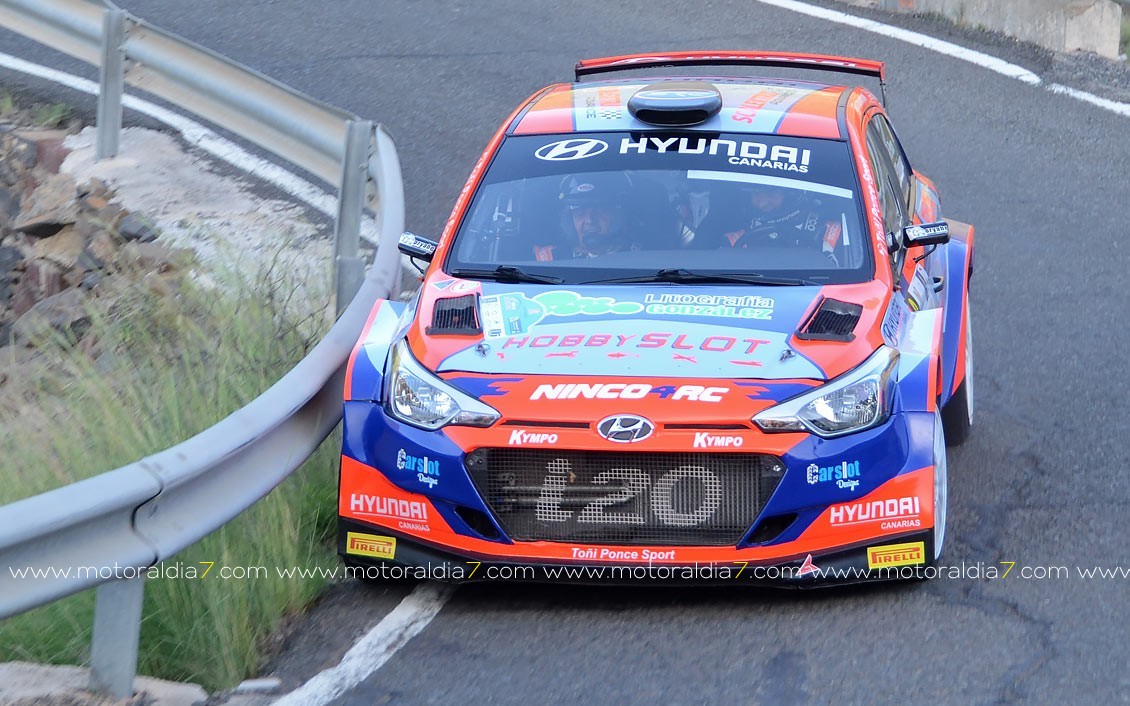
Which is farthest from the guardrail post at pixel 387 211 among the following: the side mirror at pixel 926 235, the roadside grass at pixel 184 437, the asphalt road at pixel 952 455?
the side mirror at pixel 926 235

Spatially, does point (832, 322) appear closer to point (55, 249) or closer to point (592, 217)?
point (592, 217)

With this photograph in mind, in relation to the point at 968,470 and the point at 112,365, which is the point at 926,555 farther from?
the point at 112,365

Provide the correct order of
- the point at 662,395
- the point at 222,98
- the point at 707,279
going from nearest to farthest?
1. the point at 662,395
2. the point at 707,279
3. the point at 222,98

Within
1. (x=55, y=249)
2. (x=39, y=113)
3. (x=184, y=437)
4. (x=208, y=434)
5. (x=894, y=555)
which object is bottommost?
(x=55, y=249)

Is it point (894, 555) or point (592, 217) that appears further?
point (592, 217)

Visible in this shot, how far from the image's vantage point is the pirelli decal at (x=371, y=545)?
218 inches

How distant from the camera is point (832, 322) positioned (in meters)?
5.74

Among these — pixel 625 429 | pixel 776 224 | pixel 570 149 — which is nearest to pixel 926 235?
pixel 776 224

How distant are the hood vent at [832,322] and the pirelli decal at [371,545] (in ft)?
5.03

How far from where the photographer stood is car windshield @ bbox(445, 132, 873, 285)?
6332mm

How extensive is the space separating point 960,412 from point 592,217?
1.79 metres

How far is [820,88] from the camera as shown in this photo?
7.54 m

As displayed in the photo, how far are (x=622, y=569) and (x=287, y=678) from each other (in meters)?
1.11

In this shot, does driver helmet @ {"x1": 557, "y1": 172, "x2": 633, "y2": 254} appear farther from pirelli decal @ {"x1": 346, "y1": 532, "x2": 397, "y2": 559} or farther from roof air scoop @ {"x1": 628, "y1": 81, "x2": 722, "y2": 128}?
pirelli decal @ {"x1": 346, "y1": 532, "x2": 397, "y2": 559}
